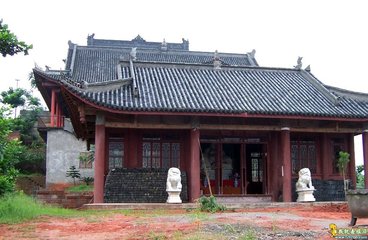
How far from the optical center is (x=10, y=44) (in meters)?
9.46

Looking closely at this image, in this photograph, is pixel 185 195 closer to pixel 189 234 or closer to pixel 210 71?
pixel 210 71

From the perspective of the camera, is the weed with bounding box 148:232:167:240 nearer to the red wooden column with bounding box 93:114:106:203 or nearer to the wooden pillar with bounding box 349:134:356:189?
the red wooden column with bounding box 93:114:106:203

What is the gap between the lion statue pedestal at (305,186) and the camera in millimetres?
17750

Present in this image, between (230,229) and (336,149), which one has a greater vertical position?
(336,149)

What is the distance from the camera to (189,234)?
8.30m

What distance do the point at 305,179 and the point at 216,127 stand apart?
368 cm

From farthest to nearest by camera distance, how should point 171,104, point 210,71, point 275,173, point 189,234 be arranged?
point 210,71, point 275,173, point 171,104, point 189,234

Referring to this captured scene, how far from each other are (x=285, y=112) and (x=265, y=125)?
3.64 ft

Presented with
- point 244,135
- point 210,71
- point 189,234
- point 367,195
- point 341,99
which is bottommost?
point 189,234

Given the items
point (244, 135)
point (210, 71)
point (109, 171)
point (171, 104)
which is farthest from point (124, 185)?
point (210, 71)

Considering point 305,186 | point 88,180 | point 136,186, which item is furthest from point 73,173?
point 305,186

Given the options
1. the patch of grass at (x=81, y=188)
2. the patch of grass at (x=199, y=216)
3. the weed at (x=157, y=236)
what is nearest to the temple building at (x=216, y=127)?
the patch of grass at (x=199, y=216)

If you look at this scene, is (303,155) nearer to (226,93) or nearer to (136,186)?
(226,93)

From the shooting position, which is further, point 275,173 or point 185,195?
point 275,173
